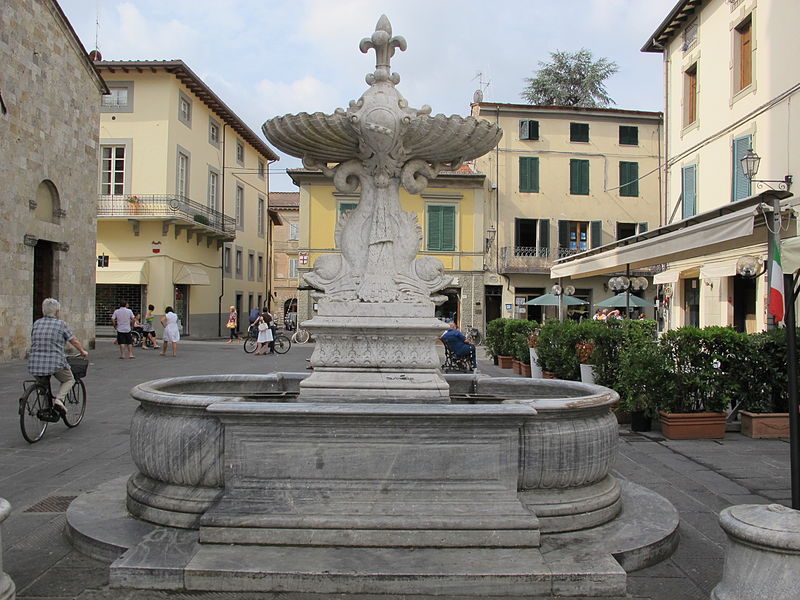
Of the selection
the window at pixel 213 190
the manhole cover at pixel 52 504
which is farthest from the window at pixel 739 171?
the window at pixel 213 190

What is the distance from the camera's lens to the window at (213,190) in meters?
33.9

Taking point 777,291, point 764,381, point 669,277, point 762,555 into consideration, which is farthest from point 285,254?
point 762,555

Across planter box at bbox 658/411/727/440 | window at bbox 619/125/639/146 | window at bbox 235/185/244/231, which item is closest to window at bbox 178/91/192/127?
window at bbox 235/185/244/231

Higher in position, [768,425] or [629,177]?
[629,177]

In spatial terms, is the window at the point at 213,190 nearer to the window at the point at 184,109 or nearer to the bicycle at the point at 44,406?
the window at the point at 184,109

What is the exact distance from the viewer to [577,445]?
402 centimetres

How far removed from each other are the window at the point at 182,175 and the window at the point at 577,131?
1774 cm

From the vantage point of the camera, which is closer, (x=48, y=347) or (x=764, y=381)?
(x=48, y=347)

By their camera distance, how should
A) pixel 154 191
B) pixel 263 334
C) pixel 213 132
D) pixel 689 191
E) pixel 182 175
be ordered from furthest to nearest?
pixel 213 132 < pixel 182 175 < pixel 154 191 < pixel 263 334 < pixel 689 191

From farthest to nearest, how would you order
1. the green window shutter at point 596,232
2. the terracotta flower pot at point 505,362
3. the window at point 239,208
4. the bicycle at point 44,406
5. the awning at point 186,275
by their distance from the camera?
1. the window at point 239,208
2. the green window shutter at point 596,232
3. the awning at point 186,275
4. the terracotta flower pot at point 505,362
5. the bicycle at point 44,406

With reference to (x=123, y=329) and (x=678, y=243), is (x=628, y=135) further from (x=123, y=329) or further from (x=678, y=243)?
(x=678, y=243)

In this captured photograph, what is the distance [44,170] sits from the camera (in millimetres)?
17453

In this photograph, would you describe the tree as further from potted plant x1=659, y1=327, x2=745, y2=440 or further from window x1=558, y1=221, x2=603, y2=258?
potted plant x1=659, y1=327, x2=745, y2=440

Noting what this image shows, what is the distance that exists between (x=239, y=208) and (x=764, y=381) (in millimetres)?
34024
